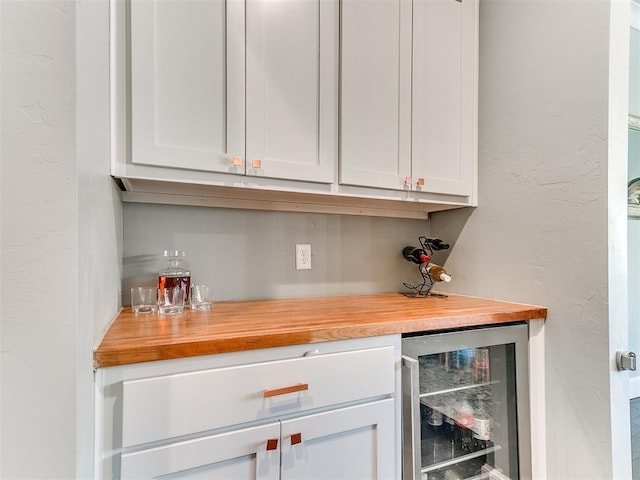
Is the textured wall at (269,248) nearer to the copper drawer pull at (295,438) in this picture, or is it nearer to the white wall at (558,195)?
the white wall at (558,195)

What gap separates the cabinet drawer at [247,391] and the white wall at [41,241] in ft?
0.53

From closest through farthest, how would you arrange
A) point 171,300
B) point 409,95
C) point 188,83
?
point 188,83
point 171,300
point 409,95

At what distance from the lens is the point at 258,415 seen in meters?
0.86

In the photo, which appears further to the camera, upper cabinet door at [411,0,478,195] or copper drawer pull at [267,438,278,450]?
upper cabinet door at [411,0,478,195]

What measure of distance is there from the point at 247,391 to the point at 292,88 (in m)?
1.04

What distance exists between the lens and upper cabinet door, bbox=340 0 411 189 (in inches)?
52.4

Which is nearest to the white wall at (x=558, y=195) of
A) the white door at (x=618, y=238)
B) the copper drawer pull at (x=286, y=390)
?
the white door at (x=618, y=238)

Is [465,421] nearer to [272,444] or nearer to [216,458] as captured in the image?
[272,444]

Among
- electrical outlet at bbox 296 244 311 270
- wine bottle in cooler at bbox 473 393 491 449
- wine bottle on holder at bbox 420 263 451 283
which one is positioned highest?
electrical outlet at bbox 296 244 311 270

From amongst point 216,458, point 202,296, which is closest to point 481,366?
point 216,458

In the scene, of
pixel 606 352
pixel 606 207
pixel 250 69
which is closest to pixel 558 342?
pixel 606 352

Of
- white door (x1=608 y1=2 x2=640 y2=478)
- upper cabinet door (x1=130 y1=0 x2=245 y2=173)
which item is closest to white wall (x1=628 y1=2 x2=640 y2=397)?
white door (x1=608 y1=2 x2=640 y2=478)

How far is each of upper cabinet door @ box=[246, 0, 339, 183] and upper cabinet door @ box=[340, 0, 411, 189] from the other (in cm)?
6

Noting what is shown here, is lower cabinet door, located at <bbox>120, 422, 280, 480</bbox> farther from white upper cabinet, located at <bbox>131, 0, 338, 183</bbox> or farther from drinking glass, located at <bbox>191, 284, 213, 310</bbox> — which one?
white upper cabinet, located at <bbox>131, 0, 338, 183</bbox>
